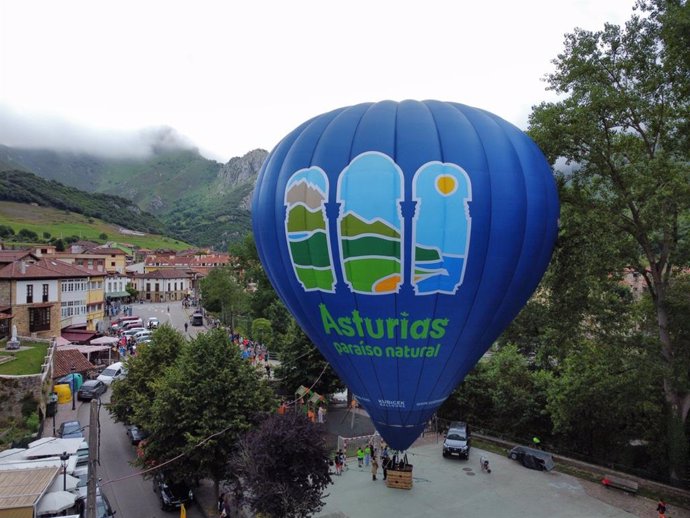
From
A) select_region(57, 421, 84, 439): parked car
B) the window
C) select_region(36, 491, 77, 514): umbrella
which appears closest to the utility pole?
select_region(36, 491, 77, 514): umbrella

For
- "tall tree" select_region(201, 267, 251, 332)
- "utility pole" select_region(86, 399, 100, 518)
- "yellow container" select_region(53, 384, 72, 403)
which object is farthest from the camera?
"tall tree" select_region(201, 267, 251, 332)

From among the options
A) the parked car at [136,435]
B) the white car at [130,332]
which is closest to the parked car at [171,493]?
the parked car at [136,435]

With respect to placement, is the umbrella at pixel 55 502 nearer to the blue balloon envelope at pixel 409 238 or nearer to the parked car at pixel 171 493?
the parked car at pixel 171 493

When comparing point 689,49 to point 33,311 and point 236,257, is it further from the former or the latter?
point 236,257

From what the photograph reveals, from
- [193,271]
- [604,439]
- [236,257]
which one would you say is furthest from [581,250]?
Answer: [193,271]

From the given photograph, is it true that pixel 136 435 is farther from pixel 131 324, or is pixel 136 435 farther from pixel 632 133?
pixel 131 324

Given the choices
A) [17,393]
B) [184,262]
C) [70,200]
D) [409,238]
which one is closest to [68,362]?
[17,393]

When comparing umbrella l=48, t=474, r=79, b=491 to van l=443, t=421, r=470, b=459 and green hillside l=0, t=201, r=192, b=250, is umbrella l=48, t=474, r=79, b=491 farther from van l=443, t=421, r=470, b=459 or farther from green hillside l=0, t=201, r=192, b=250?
green hillside l=0, t=201, r=192, b=250
